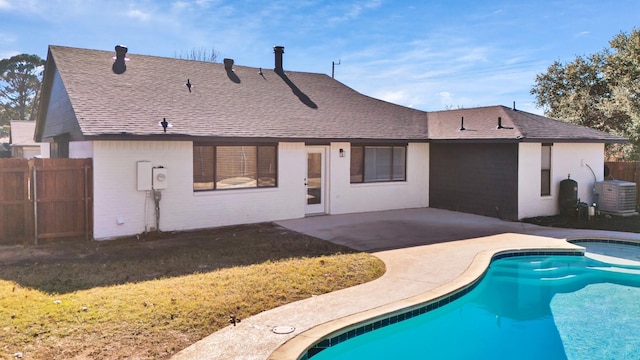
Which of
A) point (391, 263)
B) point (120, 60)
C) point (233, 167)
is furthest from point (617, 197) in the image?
point (120, 60)

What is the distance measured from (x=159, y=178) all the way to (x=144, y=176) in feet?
1.08

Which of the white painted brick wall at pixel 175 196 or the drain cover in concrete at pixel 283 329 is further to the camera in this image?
the white painted brick wall at pixel 175 196

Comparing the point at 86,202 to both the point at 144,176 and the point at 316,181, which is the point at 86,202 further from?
the point at 316,181

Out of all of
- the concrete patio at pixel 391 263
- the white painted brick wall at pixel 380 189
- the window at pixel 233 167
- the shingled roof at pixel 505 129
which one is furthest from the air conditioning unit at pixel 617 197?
the window at pixel 233 167

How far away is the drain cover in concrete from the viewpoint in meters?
5.07

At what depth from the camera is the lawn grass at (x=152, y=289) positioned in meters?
4.82

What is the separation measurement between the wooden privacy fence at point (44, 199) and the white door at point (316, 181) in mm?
5808

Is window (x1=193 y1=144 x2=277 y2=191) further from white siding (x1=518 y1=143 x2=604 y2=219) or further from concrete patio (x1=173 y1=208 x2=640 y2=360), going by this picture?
white siding (x1=518 y1=143 x2=604 y2=219)

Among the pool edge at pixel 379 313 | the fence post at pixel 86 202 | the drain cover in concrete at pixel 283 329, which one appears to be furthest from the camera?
the fence post at pixel 86 202

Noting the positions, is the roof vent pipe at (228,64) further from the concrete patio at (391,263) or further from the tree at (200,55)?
the tree at (200,55)

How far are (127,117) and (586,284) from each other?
1012 centimetres

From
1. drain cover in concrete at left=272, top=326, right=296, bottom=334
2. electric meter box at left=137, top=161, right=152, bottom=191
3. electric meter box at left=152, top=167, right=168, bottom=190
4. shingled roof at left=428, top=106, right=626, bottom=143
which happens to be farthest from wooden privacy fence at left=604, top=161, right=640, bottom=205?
electric meter box at left=137, top=161, right=152, bottom=191

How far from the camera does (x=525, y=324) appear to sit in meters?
6.48

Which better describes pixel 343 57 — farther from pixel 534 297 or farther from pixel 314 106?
pixel 534 297
